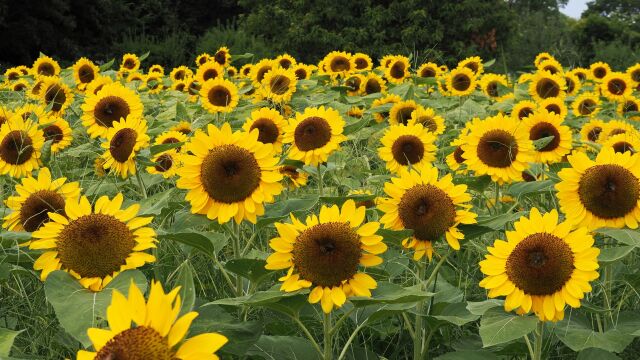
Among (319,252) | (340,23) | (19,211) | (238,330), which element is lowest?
(340,23)

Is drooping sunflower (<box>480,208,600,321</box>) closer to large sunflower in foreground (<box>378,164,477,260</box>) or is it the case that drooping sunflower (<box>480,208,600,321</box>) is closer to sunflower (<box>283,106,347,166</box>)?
large sunflower in foreground (<box>378,164,477,260</box>)

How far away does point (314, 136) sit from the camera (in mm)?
2857

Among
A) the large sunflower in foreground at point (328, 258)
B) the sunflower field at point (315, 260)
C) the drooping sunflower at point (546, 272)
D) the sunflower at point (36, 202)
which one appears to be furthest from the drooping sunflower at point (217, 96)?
the drooping sunflower at point (546, 272)

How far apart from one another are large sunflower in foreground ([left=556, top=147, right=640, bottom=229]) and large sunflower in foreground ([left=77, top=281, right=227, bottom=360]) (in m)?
1.26

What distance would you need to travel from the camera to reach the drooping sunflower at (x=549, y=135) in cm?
305

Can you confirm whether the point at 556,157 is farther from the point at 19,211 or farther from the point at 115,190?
the point at 19,211

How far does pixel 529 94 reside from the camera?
5.32 m

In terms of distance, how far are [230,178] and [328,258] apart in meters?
0.49

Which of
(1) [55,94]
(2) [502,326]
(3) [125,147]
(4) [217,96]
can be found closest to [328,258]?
(2) [502,326]

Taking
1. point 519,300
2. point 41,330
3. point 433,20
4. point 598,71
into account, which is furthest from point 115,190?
point 433,20

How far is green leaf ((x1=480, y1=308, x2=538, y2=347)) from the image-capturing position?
1500mm

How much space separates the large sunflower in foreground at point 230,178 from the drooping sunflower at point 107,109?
1579 mm

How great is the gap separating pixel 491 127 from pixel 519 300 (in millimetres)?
1258

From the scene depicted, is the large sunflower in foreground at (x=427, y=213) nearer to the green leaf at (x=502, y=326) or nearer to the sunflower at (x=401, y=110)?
the green leaf at (x=502, y=326)
